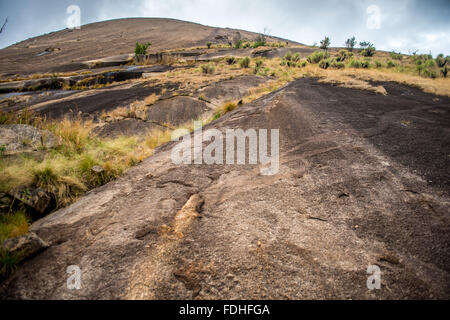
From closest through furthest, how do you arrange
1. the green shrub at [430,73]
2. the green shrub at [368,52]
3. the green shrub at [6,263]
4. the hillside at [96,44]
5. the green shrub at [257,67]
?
the green shrub at [6,263] → the green shrub at [430,73] → the green shrub at [257,67] → the green shrub at [368,52] → the hillside at [96,44]

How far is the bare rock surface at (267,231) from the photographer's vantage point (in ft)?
4.69

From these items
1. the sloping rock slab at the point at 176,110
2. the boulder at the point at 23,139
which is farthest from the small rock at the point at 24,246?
the sloping rock slab at the point at 176,110

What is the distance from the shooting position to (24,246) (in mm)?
1741

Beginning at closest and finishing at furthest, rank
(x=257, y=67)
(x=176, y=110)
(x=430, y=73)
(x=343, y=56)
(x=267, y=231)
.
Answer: (x=267, y=231) < (x=176, y=110) < (x=430, y=73) < (x=257, y=67) < (x=343, y=56)

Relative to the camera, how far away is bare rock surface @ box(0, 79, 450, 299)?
1431 millimetres

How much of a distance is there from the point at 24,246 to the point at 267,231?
2257 mm

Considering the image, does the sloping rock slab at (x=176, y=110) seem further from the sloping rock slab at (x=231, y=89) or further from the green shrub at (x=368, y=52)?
the green shrub at (x=368, y=52)

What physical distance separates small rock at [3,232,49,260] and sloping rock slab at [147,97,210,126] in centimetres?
672

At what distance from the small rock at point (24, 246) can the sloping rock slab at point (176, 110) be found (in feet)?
22.0

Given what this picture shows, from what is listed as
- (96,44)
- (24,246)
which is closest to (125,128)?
(24,246)

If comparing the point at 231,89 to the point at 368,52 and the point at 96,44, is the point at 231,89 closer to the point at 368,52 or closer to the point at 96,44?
the point at 368,52

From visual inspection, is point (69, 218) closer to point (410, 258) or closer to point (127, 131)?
point (410, 258)

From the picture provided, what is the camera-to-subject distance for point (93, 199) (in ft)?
9.14
